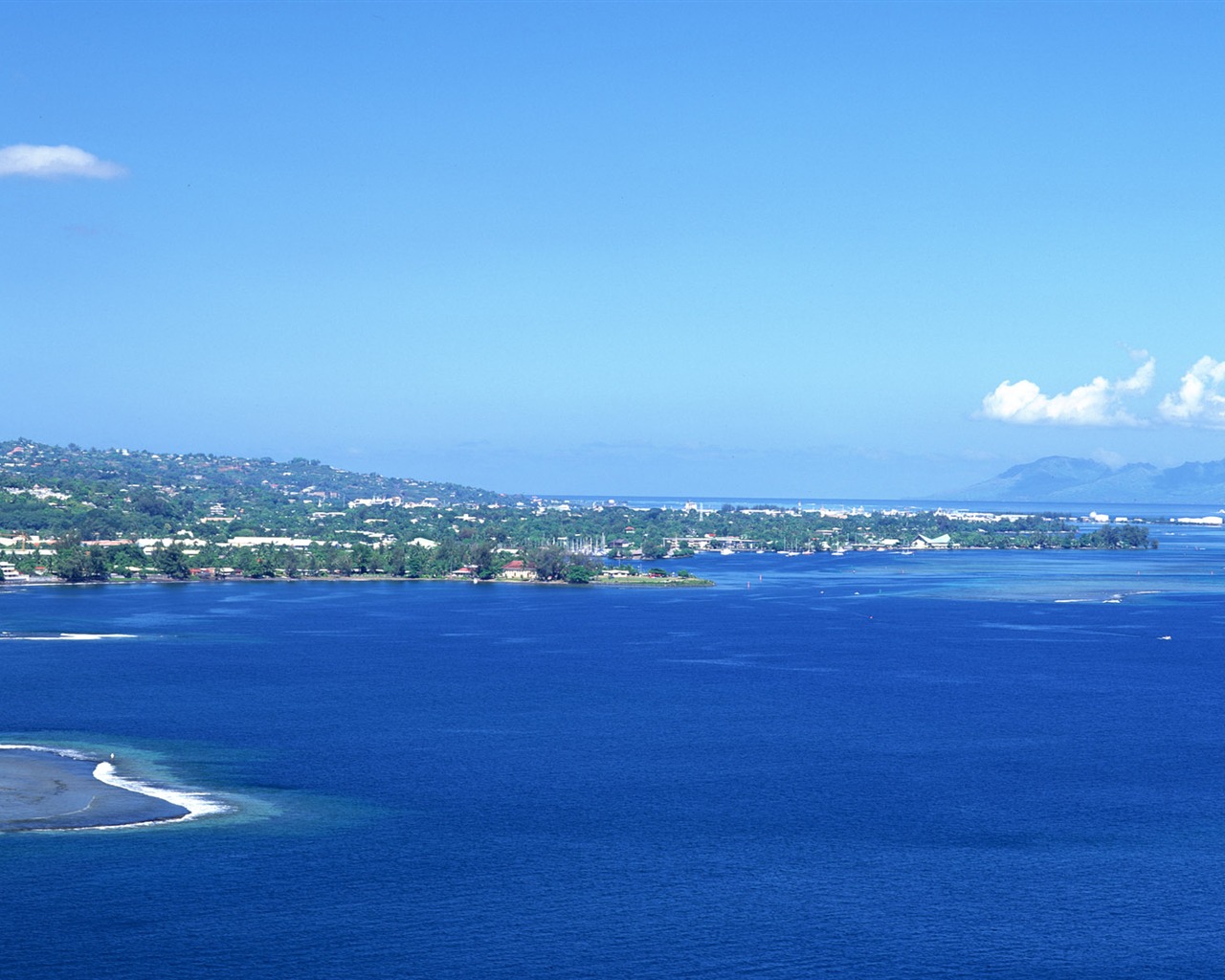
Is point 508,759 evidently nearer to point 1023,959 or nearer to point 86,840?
point 86,840

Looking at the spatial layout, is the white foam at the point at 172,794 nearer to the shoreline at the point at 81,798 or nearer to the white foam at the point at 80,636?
the shoreline at the point at 81,798

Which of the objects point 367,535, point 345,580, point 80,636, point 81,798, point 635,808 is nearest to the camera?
point 81,798

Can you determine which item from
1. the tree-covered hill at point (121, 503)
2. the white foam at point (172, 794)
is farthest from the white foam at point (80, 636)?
the tree-covered hill at point (121, 503)

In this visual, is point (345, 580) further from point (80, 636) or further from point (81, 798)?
point (81, 798)

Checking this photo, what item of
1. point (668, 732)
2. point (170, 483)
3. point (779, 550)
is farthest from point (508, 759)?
point (170, 483)

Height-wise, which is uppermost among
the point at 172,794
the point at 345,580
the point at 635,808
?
the point at 345,580

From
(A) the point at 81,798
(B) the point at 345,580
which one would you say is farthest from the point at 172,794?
(B) the point at 345,580
